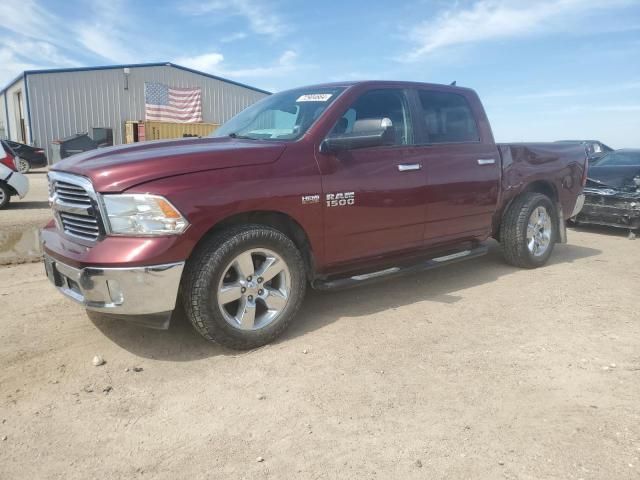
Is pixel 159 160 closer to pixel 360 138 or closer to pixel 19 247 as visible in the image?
pixel 360 138

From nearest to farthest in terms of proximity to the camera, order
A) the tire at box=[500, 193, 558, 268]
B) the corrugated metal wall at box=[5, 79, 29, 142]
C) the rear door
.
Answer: the rear door < the tire at box=[500, 193, 558, 268] < the corrugated metal wall at box=[5, 79, 29, 142]

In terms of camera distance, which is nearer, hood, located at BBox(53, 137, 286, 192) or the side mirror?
hood, located at BBox(53, 137, 286, 192)

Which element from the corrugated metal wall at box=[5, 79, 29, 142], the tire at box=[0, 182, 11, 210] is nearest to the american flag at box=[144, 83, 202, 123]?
the corrugated metal wall at box=[5, 79, 29, 142]

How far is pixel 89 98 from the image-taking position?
81.9ft

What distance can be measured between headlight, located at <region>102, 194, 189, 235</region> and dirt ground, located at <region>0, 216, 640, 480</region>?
2.99ft

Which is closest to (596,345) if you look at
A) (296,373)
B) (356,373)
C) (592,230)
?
(356,373)

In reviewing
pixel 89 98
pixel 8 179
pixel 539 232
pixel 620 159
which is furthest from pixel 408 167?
pixel 89 98

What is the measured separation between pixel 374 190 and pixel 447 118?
1.42 meters

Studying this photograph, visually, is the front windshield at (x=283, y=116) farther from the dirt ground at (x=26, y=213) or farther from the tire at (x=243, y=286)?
the dirt ground at (x=26, y=213)

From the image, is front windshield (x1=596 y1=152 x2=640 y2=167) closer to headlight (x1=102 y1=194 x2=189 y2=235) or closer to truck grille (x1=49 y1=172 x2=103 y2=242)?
headlight (x1=102 y1=194 x2=189 y2=235)

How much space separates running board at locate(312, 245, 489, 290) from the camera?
3967 millimetres

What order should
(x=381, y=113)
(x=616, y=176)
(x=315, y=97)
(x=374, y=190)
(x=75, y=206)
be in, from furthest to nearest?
(x=616, y=176) → (x=381, y=113) → (x=315, y=97) → (x=374, y=190) → (x=75, y=206)

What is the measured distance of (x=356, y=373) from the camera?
3229 mm

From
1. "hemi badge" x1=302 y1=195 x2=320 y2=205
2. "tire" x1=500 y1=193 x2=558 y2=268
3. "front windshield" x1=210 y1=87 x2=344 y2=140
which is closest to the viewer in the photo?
"hemi badge" x1=302 y1=195 x2=320 y2=205
